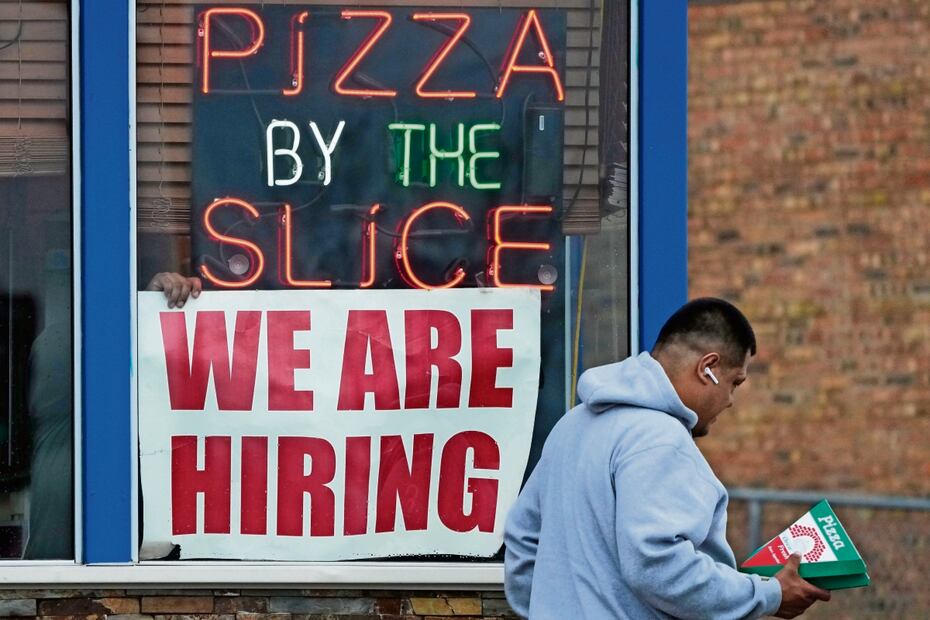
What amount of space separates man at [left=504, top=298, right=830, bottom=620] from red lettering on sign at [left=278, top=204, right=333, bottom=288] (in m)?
1.74

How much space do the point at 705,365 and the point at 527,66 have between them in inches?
81.2

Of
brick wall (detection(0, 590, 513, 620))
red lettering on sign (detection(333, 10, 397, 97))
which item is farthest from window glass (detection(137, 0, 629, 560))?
brick wall (detection(0, 590, 513, 620))

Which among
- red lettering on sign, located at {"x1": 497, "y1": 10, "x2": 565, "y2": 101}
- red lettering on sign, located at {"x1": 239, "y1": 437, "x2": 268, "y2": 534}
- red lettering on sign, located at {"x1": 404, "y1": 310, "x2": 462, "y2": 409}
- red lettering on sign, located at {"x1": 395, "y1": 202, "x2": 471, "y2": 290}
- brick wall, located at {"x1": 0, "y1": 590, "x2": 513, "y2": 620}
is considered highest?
red lettering on sign, located at {"x1": 497, "y1": 10, "x2": 565, "y2": 101}

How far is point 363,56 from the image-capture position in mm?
5047

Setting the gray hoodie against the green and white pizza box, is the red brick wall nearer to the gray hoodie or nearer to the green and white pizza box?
the green and white pizza box

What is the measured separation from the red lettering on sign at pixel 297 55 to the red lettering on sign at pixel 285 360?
2.63 ft

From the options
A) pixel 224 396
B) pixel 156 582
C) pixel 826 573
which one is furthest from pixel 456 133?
pixel 826 573

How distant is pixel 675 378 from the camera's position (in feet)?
10.8

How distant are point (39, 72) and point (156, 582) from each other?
6.14ft

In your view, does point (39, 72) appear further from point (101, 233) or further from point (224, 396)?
point (224, 396)

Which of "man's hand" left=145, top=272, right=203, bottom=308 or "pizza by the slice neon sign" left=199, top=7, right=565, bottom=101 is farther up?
"pizza by the slice neon sign" left=199, top=7, right=565, bottom=101

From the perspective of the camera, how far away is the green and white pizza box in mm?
3301

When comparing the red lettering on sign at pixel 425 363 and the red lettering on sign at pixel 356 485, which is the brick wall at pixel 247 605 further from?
the red lettering on sign at pixel 425 363

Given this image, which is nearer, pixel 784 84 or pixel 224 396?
pixel 224 396
